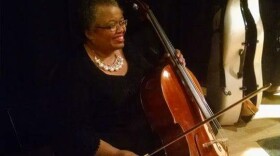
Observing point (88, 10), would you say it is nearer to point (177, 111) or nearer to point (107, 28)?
point (107, 28)

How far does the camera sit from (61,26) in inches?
79.7

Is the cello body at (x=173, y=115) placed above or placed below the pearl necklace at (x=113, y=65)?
below

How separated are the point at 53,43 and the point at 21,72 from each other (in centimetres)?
23

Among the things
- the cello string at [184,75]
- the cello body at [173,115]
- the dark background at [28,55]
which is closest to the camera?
the cello body at [173,115]

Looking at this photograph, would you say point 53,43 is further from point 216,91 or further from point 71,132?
point 216,91

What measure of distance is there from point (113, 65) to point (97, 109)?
0.66 feet

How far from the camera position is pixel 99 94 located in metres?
1.51

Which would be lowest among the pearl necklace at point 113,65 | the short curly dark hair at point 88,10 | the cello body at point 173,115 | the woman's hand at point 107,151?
the woman's hand at point 107,151

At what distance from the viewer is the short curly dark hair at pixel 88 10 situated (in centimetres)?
146

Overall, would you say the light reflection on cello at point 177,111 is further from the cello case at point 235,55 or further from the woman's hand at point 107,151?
the cello case at point 235,55

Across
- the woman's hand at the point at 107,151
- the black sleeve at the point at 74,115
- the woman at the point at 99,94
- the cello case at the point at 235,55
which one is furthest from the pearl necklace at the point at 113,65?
the cello case at the point at 235,55

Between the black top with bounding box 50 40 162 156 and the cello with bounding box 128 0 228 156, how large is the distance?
3.5 inches

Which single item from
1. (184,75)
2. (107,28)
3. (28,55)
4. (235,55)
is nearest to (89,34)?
(107,28)

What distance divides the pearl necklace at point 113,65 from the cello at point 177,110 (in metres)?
0.14
